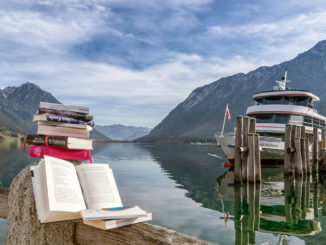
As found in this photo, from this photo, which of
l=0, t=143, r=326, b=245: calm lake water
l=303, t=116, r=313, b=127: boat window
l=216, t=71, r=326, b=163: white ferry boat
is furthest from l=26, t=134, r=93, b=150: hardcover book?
l=303, t=116, r=313, b=127: boat window

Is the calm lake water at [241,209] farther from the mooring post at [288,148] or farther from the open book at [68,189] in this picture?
the open book at [68,189]

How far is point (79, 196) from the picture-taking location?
1.96 metres

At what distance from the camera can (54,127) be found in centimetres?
279

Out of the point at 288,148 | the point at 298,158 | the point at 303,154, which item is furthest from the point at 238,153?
the point at 303,154

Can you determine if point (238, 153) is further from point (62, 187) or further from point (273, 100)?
point (62, 187)

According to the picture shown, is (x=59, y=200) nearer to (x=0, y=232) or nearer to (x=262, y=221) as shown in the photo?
(x=0, y=232)

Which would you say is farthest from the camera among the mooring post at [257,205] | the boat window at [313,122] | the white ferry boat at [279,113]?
the boat window at [313,122]

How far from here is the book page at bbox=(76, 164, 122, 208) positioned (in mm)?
2020

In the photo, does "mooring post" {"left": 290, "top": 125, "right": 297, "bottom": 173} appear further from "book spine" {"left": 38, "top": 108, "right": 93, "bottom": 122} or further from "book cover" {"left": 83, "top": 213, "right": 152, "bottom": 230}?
"book cover" {"left": 83, "top": 213, "right": 152, "bottom": 230}

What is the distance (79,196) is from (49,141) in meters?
0.92

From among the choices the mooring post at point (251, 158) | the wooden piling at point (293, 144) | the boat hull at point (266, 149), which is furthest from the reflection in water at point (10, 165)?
the wooden piling at point (293, 144)

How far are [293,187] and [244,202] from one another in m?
5.29

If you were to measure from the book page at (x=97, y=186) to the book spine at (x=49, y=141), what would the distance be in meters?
0.57

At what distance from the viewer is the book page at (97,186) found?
79.5 inches
